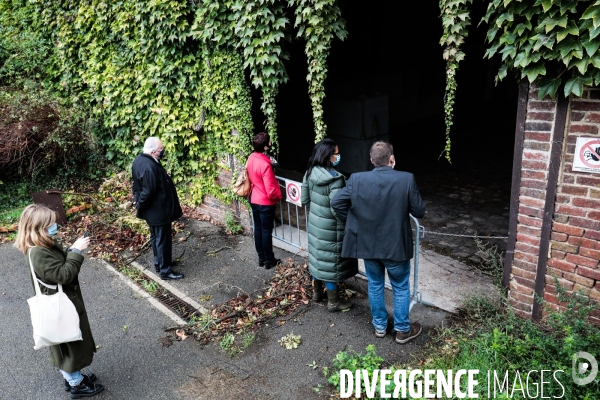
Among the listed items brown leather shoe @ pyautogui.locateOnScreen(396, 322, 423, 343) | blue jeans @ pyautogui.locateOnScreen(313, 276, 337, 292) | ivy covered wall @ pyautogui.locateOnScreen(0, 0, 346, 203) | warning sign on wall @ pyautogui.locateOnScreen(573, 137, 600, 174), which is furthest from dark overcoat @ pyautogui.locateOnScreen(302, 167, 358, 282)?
warning sign on wall @ pyautogui.locateOnScreen(573, 137, 600, 174)

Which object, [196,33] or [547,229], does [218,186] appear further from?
[547,229]

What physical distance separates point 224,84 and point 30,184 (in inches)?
195

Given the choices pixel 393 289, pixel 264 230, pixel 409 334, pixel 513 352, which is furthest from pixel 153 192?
pixel 513 352

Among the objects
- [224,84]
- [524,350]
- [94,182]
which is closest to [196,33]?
[224,84]

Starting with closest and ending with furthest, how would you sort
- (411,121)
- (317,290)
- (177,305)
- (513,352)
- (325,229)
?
(513,352)
(325,229)
(317,290)
(177,305)
(411,121)

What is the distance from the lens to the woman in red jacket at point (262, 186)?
616 cm

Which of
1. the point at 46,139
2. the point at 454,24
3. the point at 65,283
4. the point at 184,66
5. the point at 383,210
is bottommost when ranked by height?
the point at 65,283

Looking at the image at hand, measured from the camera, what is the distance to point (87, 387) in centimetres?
458

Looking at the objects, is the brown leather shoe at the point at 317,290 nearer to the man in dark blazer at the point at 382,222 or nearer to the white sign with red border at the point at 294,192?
the man in dark blazer at the point at 382,222

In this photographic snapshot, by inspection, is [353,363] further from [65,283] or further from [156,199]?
[156,199]

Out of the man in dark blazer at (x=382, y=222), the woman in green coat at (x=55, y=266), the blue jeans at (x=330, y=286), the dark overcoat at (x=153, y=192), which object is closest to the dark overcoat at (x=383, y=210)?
the man in dark blazer at (x=382, y=222)

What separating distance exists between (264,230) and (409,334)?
234cm

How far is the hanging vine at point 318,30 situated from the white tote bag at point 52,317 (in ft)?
11.6

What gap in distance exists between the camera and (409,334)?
196 inches
